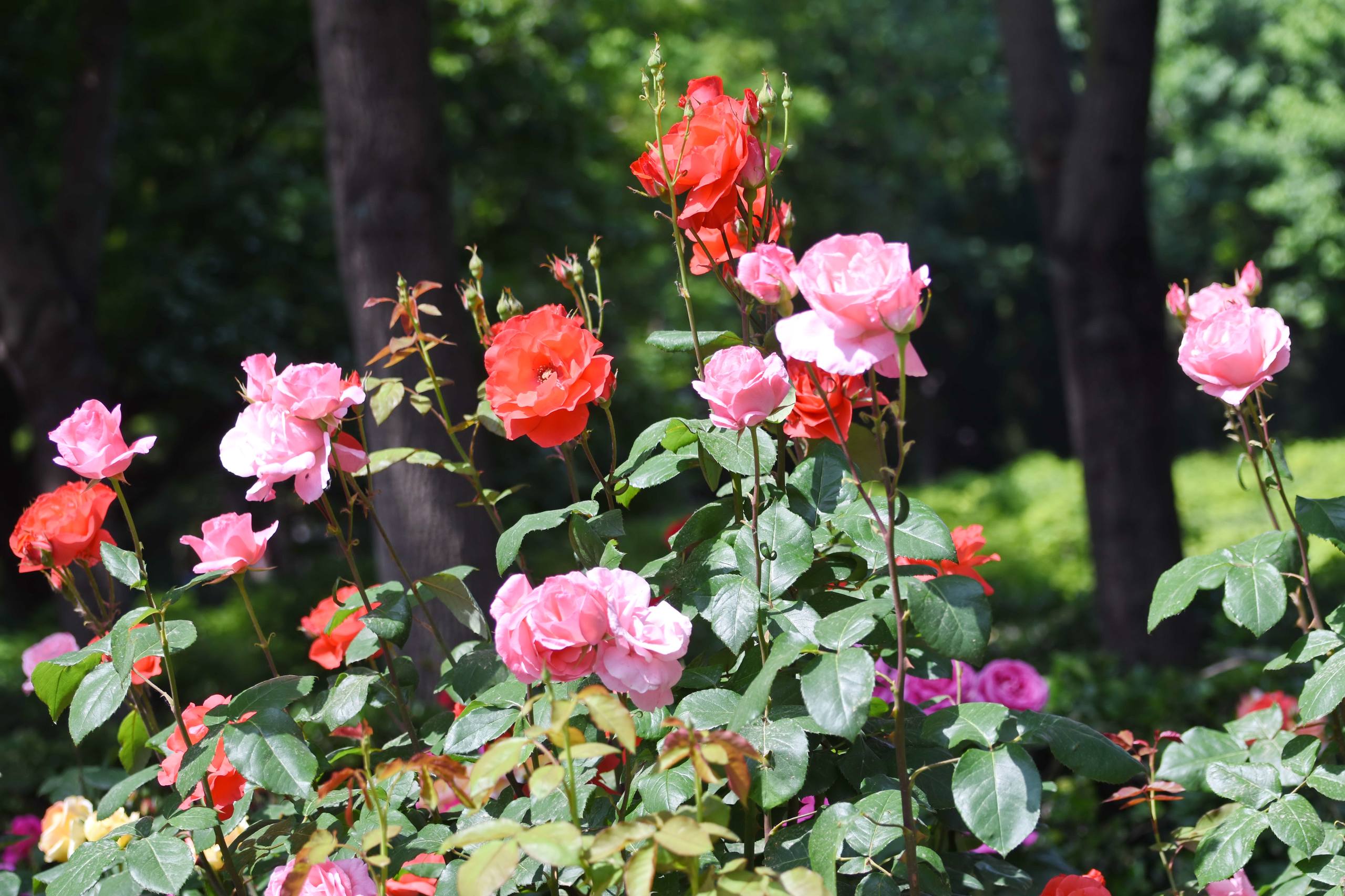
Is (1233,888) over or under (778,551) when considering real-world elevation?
under

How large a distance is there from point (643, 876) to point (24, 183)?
9342 mm

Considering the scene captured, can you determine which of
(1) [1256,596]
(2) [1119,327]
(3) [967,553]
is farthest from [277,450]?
(2) [1119,327]

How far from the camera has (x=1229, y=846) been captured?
1.36m

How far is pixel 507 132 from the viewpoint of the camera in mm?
9562

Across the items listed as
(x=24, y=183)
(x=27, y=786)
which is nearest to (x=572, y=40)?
(x=24, y=183)

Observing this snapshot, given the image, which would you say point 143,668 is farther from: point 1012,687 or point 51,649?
point 1012,687

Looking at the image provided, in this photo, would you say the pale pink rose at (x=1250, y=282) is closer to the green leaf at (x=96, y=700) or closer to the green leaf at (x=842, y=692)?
the green leaf at (x=842, y=692)

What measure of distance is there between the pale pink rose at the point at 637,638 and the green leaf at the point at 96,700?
24.8 inches

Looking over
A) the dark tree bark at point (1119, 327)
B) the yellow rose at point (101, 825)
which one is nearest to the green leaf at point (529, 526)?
the yellow rose at point (101, 825)

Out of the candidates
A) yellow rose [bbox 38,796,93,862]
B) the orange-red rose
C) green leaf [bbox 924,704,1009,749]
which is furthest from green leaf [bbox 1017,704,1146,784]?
yellow rose [bbox 38,796,93,862]

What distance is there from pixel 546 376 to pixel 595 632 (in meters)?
0.38

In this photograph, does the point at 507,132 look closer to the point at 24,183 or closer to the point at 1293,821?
the point at 24,183

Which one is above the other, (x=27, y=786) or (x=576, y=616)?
(x=576, y=616)

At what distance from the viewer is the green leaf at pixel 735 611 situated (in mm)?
1166
